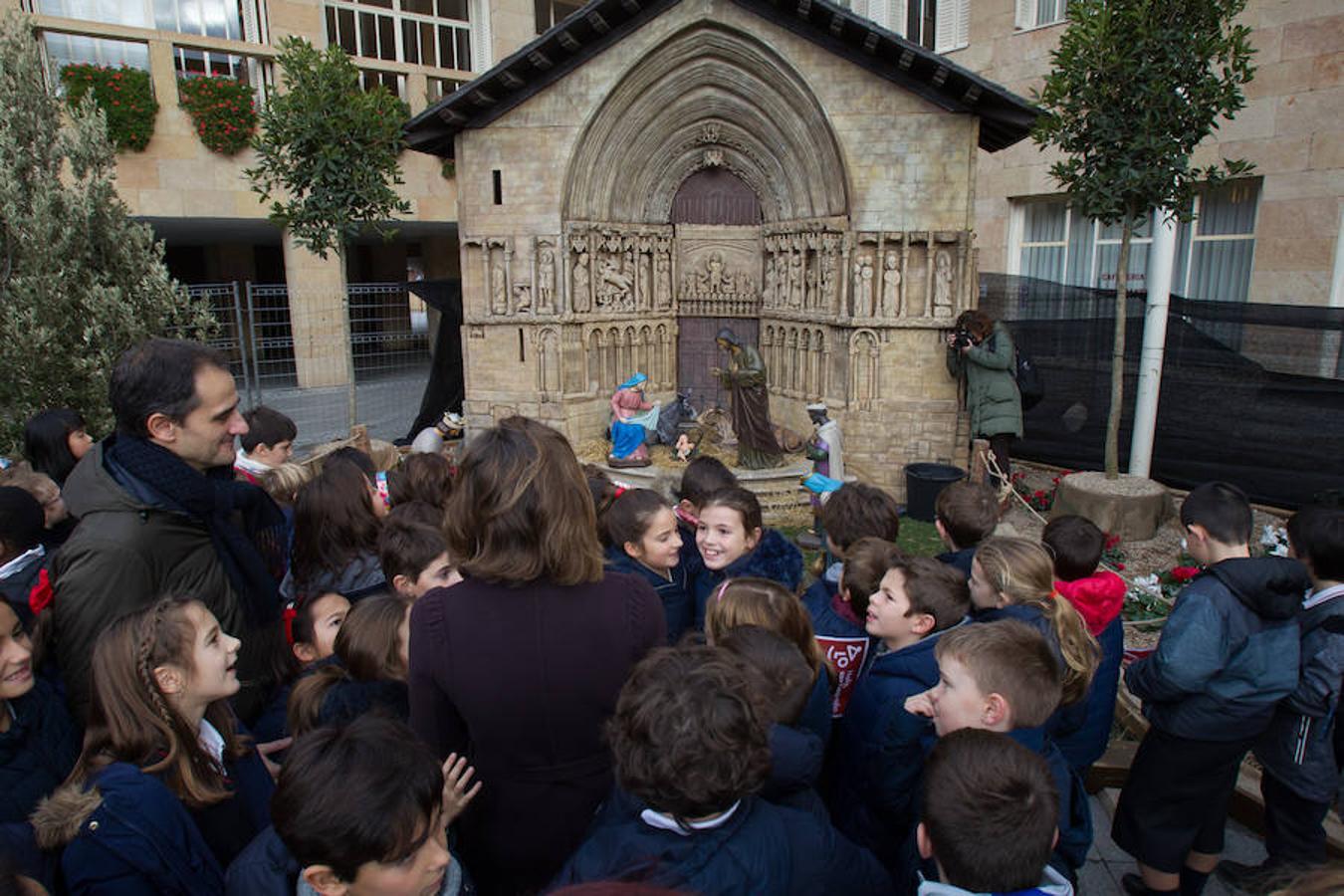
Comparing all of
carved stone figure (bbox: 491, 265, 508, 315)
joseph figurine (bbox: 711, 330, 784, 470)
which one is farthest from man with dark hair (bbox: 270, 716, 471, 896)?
carved stone figure (bbox: 491, 265, 508, 315)

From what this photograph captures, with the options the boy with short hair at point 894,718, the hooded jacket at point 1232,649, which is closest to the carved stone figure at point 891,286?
the hooded jacket at point 1232,649

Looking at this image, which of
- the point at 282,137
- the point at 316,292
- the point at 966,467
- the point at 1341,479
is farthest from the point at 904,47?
the point at 316,292

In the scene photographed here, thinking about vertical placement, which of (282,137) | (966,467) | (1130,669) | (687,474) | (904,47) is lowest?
(966,467)

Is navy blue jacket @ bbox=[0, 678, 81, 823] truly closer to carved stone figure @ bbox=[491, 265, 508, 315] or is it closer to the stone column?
carved stone figure @ bbox=[491, 265, 508, 315]

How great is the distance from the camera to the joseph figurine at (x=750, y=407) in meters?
9.30

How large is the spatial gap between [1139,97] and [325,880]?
8.48 metres

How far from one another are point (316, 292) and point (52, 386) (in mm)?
11035

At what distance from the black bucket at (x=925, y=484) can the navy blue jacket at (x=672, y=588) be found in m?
5.63

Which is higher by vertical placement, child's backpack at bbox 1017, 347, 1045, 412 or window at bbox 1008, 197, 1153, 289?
window at bbox 1008, 197, 1153, 289

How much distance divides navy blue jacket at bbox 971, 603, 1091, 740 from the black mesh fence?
6.63 m

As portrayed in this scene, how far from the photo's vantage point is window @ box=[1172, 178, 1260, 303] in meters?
10.8

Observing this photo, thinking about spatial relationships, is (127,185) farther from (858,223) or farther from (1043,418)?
(1043,418)

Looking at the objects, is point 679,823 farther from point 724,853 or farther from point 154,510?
point 154,510

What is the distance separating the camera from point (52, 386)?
19.3ft
